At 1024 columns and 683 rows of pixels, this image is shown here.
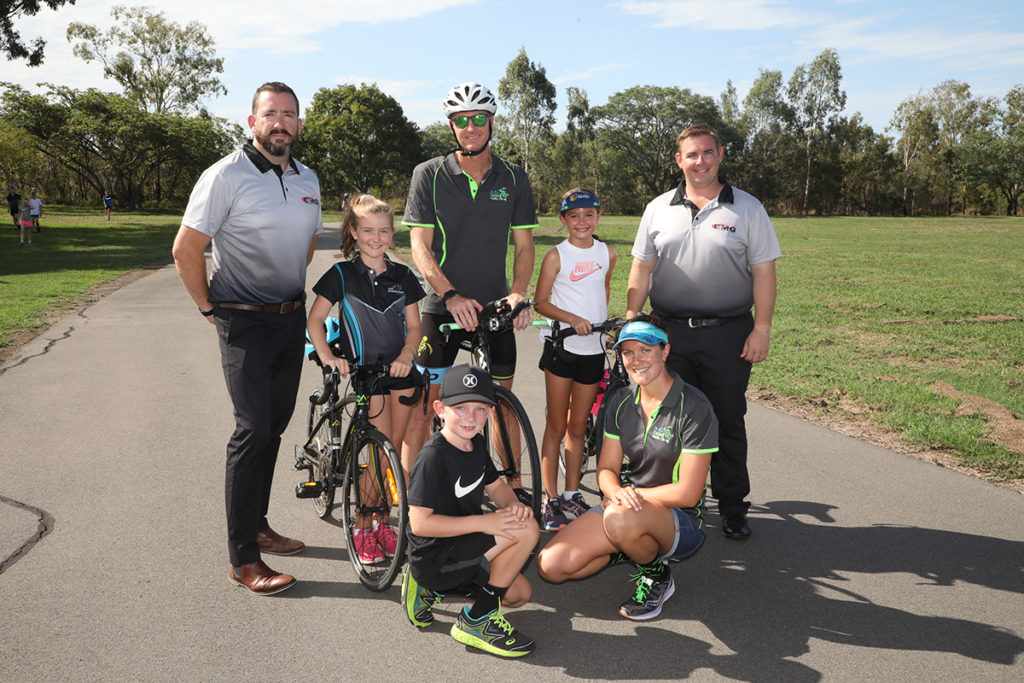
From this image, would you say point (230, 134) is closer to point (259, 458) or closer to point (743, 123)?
point (743, 123)

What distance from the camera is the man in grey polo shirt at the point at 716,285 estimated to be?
4.44 metres

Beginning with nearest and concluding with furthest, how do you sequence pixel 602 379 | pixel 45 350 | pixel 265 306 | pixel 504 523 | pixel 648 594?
pixel 504 523, pixel 648 594, pixel 265 306, pixel 602 379, pixel 45 350

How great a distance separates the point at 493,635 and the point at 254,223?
2311 mm

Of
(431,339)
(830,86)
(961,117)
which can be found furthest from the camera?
(961,117)

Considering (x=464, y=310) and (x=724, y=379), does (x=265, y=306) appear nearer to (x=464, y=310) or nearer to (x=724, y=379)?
(x=464, y=310)

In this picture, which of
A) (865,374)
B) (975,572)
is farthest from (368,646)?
(865,374)

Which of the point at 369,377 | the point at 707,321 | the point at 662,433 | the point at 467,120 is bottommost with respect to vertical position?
the point at 662,433

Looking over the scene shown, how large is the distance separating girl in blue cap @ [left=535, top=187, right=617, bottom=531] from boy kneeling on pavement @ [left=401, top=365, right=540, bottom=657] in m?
1.26

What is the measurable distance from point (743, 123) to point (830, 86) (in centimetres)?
848

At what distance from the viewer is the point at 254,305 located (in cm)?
396

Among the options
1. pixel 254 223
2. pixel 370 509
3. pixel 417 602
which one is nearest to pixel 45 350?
pixel 254 223

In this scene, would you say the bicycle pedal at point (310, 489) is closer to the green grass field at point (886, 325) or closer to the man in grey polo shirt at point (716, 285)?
the man in grey polo shirt at point (716, 285)

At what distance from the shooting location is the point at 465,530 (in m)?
3.37

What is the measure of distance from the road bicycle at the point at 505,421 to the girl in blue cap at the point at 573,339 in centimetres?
32
